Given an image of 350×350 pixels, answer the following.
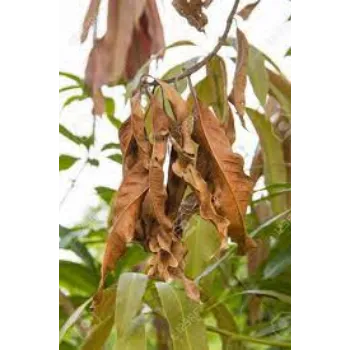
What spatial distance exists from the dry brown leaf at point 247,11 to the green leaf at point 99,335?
31cm

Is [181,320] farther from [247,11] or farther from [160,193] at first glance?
[247,11]

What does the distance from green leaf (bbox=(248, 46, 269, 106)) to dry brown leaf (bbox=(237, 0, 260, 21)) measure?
2.2 inches

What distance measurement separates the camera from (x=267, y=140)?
1.05 m

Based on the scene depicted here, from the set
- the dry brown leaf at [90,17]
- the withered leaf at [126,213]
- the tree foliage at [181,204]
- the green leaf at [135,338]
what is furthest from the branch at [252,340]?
the dry brown leaf at [90,17]

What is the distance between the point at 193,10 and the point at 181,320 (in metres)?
0.27

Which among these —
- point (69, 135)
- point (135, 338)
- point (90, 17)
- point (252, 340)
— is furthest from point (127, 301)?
point (69, 135)

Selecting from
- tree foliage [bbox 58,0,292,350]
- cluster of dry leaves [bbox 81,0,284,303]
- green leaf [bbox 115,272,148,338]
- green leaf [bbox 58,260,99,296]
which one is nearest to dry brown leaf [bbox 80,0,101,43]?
tree foliage [bbox 58,0,292,350]

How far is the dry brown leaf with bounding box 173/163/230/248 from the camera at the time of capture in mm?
717

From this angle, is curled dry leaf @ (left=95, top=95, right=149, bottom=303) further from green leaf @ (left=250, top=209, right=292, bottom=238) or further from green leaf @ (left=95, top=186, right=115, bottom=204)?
green leaf @ (left=95, top=186, right=115, bottom=204)

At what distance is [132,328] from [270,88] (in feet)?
1.14
